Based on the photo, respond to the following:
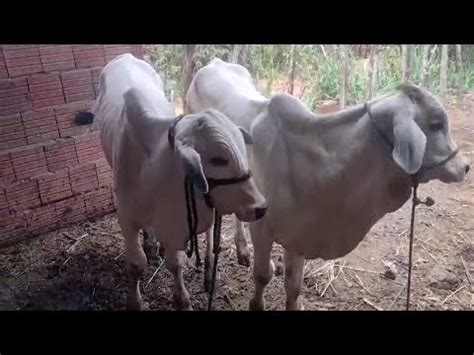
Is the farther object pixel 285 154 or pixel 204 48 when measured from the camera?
pixel 204 48

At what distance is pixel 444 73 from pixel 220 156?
2.69 feet

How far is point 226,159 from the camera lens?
1.31 meters

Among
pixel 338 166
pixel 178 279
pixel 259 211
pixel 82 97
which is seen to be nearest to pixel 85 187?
pixel 82 97

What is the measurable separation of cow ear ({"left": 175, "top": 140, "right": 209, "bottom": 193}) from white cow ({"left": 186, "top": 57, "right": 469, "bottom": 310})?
31 centimetres

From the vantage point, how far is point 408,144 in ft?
4.07

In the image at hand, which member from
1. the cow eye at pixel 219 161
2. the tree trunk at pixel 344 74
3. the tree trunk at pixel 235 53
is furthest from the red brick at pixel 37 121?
the tree trunk at pixel 344 74

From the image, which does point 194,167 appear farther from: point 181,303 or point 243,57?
point 243,57

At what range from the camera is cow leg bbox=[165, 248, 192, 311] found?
5.45ft

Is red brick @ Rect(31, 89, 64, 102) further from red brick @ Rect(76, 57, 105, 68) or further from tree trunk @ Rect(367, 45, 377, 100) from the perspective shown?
tree trunk @ Rect(367, 45, 377, 100)

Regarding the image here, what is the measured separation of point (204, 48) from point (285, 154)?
0.66m

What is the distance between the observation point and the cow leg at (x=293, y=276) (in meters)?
1.62
